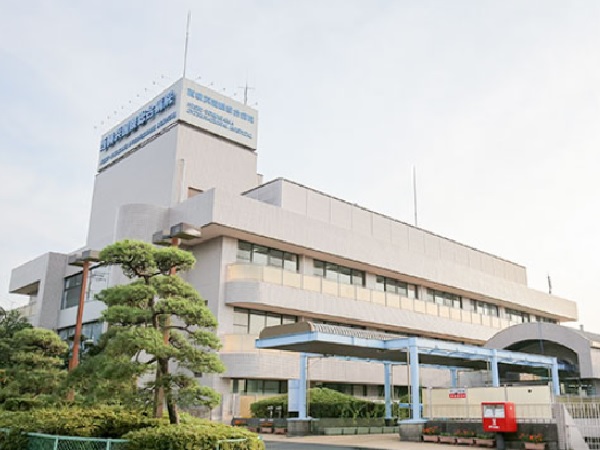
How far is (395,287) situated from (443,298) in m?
6.29

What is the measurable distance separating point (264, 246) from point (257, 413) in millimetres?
9865

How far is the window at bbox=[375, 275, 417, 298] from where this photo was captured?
43.5m

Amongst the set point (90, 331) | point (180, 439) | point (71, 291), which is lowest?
point (180, 439)

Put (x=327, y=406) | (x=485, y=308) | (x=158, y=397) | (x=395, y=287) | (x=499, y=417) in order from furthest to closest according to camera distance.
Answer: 1. (x=485, y=308)
2. (x=395, y=287)
3. (x=327, y=406)
4. (x=499, y=417)
5. (x=158, y=397)

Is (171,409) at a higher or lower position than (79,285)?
lower


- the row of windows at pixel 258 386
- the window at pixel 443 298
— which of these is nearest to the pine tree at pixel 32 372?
the row of windows at pixel 258 386

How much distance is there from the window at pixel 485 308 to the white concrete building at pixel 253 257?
190 millimetres

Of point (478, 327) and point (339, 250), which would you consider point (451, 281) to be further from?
point (339, 250)

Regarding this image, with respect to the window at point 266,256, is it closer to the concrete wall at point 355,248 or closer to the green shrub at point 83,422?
the concrete wall at point 355,248

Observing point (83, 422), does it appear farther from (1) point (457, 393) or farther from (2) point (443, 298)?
(2) point (443, 298)

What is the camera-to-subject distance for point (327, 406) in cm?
2975

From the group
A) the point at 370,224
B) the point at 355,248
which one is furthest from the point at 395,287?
the point at 355,248

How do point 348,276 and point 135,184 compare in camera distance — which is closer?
point 348,276

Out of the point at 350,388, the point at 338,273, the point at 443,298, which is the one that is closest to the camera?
the point at 350,388
